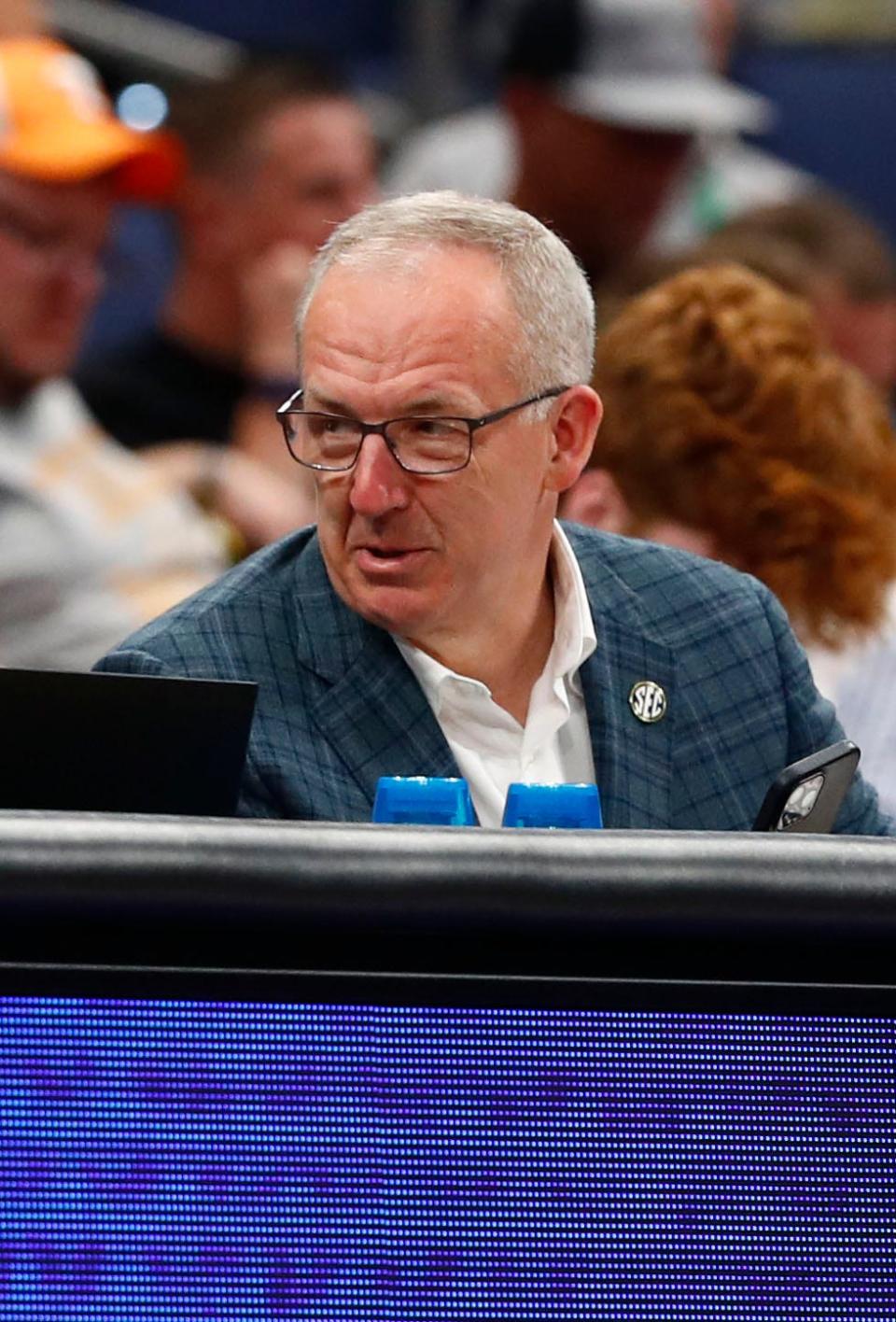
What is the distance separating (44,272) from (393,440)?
1.69 metres

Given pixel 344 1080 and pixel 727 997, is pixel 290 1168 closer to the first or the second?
pixel 344 1080

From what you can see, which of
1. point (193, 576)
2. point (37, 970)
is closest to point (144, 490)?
point (193, 576)

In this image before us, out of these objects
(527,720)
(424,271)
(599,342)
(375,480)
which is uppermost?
(424,271)

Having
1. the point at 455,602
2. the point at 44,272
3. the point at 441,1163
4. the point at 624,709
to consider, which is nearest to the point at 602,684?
the point at 624,709

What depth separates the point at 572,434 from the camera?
1865mm

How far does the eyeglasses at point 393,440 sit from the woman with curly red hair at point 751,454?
702 mm

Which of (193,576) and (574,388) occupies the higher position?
(574,388)

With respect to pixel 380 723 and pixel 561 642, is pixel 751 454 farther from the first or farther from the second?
pixel 380 723

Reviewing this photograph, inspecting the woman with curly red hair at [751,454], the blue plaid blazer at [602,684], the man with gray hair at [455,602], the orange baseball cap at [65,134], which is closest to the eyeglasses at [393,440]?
the man with gray hair at [455,602]

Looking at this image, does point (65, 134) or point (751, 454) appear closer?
point (751, 454)

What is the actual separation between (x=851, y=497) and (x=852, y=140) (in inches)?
128

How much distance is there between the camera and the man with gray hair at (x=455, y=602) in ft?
5.48

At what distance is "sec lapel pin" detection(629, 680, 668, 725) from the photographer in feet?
5.99

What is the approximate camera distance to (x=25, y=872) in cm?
91
